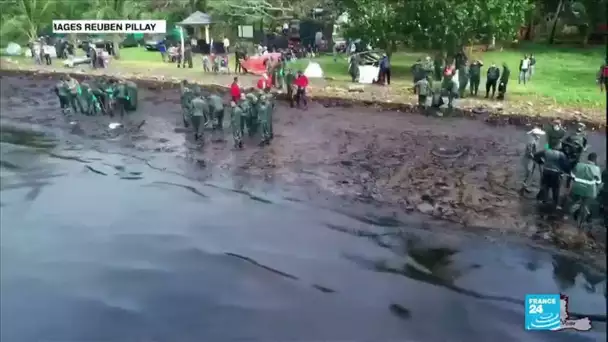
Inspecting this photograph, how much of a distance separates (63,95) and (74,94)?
0.27 meters

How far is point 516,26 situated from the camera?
1630 cm

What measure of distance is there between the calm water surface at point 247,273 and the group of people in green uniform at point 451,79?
260 inches

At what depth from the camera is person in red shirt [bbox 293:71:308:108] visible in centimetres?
1608

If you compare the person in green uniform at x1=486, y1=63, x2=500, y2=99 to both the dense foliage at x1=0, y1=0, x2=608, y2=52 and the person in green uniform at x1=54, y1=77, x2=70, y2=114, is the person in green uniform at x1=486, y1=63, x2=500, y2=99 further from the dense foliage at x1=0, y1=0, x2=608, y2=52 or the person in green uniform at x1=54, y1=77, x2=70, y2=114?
the person in green uniform at x1=54, y1=77, x2=70, y2=114

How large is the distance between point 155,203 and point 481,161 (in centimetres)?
612

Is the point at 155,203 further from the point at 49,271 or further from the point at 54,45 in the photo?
the point at 54,45

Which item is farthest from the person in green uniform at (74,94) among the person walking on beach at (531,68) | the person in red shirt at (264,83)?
the person walking on beach at (531,68)

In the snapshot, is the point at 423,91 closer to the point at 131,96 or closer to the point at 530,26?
the point at 530,26

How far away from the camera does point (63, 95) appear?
15.6 m

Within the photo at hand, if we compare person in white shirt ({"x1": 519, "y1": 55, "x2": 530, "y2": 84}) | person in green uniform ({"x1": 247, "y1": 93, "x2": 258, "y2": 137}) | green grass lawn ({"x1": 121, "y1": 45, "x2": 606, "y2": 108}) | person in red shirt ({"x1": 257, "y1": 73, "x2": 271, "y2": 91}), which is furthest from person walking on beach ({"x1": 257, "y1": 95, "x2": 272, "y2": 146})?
person in white shirt ({"x1": 519, "y1": 55, "x2": 530, "y2": 84})

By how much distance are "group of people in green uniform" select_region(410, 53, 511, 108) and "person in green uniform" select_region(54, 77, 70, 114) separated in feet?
29.9

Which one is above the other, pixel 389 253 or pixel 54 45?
pixel 54 45

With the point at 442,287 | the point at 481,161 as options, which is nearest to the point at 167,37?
the point at 481,161

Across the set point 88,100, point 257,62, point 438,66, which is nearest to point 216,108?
point 88,100
